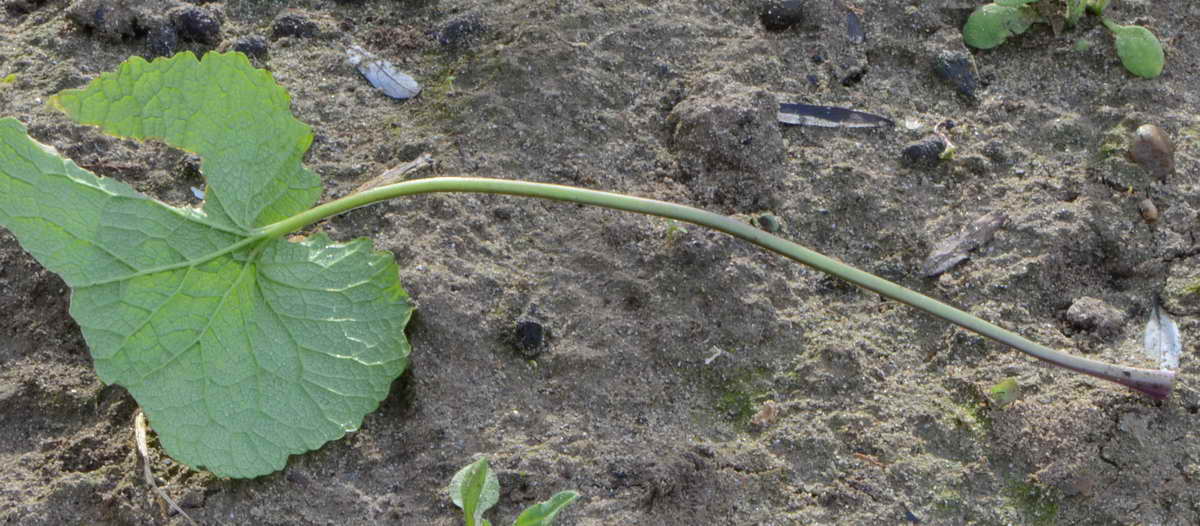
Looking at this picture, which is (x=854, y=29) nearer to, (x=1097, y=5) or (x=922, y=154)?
(x=922, y=154)

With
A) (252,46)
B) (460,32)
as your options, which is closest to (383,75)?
(460,32)

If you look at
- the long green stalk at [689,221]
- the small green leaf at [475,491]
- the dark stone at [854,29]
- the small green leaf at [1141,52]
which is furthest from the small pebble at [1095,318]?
the small green leaf at [475,491]

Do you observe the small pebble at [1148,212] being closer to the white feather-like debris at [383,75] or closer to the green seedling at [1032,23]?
the green seedling at [1032,23]

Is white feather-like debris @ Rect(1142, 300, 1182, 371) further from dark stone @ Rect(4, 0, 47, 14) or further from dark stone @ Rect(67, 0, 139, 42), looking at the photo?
dark stone @ Rect(4, 0, 47, 14)

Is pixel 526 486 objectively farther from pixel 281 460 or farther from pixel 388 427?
pixel 281 460

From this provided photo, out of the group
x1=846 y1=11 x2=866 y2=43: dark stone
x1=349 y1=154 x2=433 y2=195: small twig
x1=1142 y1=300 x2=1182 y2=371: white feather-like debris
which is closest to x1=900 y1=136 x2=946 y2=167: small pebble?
x1=846 y1=11 x2=866 y2=43: dark stone

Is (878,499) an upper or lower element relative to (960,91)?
lower

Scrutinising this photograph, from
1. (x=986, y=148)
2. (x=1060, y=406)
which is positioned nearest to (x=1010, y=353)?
(x=1060, y=406)
